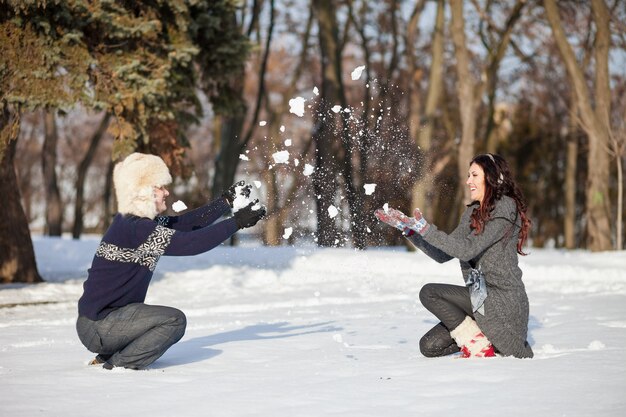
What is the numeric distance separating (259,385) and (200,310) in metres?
5.31

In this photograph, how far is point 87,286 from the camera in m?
6.27

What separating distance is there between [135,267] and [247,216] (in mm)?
864

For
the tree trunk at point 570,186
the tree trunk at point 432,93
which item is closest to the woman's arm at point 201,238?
Result: the tree trunk at point 432,93

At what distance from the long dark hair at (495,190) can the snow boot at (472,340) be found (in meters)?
0.66

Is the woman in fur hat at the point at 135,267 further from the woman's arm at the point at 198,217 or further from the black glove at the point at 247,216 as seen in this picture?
the woman's arm at the point at 198,217

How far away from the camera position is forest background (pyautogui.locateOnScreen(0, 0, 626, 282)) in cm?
1266

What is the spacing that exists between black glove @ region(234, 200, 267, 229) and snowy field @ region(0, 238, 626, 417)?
3.43 ft

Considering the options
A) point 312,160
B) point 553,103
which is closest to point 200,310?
Answer: point 312,160

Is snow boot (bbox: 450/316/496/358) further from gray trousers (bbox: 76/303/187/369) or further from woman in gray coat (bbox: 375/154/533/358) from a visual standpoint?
gray trousers (bbox: 76/303/187/369)

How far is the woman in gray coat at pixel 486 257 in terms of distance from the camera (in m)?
6.27

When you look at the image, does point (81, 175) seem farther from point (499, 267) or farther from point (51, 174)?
point (499, 267)

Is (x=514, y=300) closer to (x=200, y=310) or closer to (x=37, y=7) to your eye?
(x=200, y=310)

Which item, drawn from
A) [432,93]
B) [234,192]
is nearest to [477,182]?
[234,192]

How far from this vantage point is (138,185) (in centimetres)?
626
